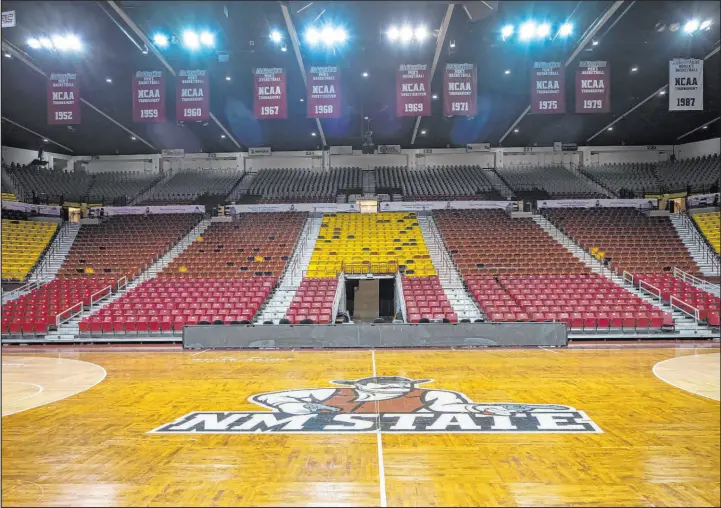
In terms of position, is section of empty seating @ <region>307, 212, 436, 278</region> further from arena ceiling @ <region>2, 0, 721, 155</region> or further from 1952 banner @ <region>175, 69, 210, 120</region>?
1952 banner @ <region>175, 69, 210, 120</region>

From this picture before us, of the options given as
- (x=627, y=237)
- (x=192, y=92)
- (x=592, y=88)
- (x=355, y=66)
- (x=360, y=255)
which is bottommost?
(x=360, y=255)

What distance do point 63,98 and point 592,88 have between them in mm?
15290

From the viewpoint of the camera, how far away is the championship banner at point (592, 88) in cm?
1340

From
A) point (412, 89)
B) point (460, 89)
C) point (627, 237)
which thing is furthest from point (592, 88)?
point (627, 237)

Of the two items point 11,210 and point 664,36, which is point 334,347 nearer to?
point 664,36

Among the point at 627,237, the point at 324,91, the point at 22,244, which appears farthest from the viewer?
the point at 22,244

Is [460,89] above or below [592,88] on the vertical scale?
above

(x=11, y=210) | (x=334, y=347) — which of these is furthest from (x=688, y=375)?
(x=11, y=210)

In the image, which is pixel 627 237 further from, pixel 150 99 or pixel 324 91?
pixel 150 99

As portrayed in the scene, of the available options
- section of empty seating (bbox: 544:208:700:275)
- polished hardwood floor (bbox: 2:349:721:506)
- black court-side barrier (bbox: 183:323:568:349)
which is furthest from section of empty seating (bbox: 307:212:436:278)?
polished hardwood floor (bbox: 2:349:721:506)

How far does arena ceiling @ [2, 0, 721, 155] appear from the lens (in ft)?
43.5

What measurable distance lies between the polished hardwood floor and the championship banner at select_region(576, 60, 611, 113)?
8059 mm

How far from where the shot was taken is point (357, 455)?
5004 mm

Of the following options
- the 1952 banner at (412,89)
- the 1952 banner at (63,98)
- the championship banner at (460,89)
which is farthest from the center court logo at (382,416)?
the 1952 banner at (63,98)
